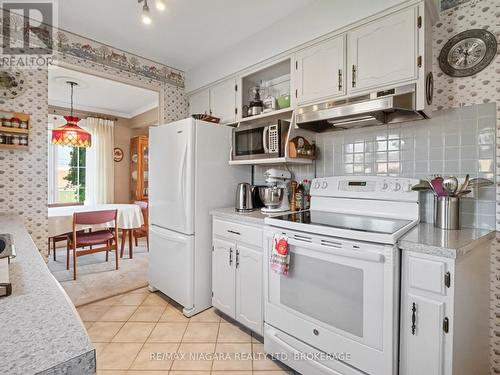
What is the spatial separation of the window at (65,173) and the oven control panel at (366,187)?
462 centimetres

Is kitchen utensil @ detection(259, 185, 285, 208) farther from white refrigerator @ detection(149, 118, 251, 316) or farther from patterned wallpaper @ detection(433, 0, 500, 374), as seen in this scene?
patterned wallpaper @ detection(433, 0, 500, 374)

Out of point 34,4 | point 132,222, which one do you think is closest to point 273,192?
point 34,4

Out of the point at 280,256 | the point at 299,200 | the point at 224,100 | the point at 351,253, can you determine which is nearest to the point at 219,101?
the point at 224,100

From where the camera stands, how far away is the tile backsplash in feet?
5.09

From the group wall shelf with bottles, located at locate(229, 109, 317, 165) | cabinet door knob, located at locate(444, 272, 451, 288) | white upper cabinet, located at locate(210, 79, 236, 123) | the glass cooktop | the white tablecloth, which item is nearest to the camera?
cabinet door knob, located at locate(444, 272, 451, 288)

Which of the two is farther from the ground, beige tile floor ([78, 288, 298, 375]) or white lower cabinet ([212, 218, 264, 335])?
white lower cabinet ([212, 218, 264, 335])

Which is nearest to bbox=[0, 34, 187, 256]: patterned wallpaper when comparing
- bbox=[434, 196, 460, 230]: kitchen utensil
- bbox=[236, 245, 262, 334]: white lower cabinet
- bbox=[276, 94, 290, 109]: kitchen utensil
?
bbox=[236, 245, 262, 334]: white lower cabinet

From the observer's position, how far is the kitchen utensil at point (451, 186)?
1473 mm

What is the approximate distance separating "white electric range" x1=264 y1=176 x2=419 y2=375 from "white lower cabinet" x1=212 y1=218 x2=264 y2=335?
0.53 feet

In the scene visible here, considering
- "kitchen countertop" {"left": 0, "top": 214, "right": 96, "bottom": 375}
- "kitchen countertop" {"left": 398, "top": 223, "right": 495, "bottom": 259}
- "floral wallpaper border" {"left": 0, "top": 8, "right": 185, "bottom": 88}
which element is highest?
"floral wallpaper border" {"left": 0, "top": 8, "right": 185, "bottom": 88}

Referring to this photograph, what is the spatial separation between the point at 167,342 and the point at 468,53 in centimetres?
268

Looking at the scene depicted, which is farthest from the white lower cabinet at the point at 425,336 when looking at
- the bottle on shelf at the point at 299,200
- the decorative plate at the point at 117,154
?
the decorative plate at the point at 117,154

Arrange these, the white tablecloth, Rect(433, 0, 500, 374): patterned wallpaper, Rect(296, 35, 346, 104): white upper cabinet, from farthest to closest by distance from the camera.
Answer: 1. the white tablecloth
2. Rect(296, 35, 346, 104): white upper cabinet
3. Rect(433, 0, 500, 374): patterned wallpaper

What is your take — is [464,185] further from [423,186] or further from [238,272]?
[238,272]
